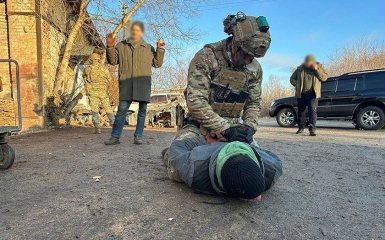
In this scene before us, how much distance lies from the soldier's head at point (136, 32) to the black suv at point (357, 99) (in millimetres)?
8206

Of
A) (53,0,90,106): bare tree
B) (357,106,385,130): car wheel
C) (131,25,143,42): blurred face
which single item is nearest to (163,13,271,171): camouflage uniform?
(131,25,143,42): blurred face

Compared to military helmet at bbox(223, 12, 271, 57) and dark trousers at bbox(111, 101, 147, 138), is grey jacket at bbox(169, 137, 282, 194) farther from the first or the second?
dark trousers at bbox(111, 101, 147, 138)

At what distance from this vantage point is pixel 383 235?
2.01 m

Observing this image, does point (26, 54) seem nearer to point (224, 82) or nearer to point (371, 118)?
point (224, 82)

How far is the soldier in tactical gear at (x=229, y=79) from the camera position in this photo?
113 inches

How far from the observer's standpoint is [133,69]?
5.93 meters

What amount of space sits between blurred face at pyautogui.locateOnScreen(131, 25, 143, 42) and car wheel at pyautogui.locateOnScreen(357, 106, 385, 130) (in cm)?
832

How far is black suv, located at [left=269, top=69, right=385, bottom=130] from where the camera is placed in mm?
10930

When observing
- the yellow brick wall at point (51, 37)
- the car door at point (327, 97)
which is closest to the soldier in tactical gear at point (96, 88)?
the yellow brick wall at point (51, 37)

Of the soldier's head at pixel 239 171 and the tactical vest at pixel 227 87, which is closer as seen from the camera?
the soldier's head at pixel 239 171

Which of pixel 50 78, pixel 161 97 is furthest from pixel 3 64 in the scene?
pixel 161 97

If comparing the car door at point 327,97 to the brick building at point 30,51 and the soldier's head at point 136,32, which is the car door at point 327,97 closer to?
the soldier's head at point 136,32

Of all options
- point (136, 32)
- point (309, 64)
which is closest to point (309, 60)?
point (309, 64)

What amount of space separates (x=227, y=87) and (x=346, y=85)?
993 centimetres
